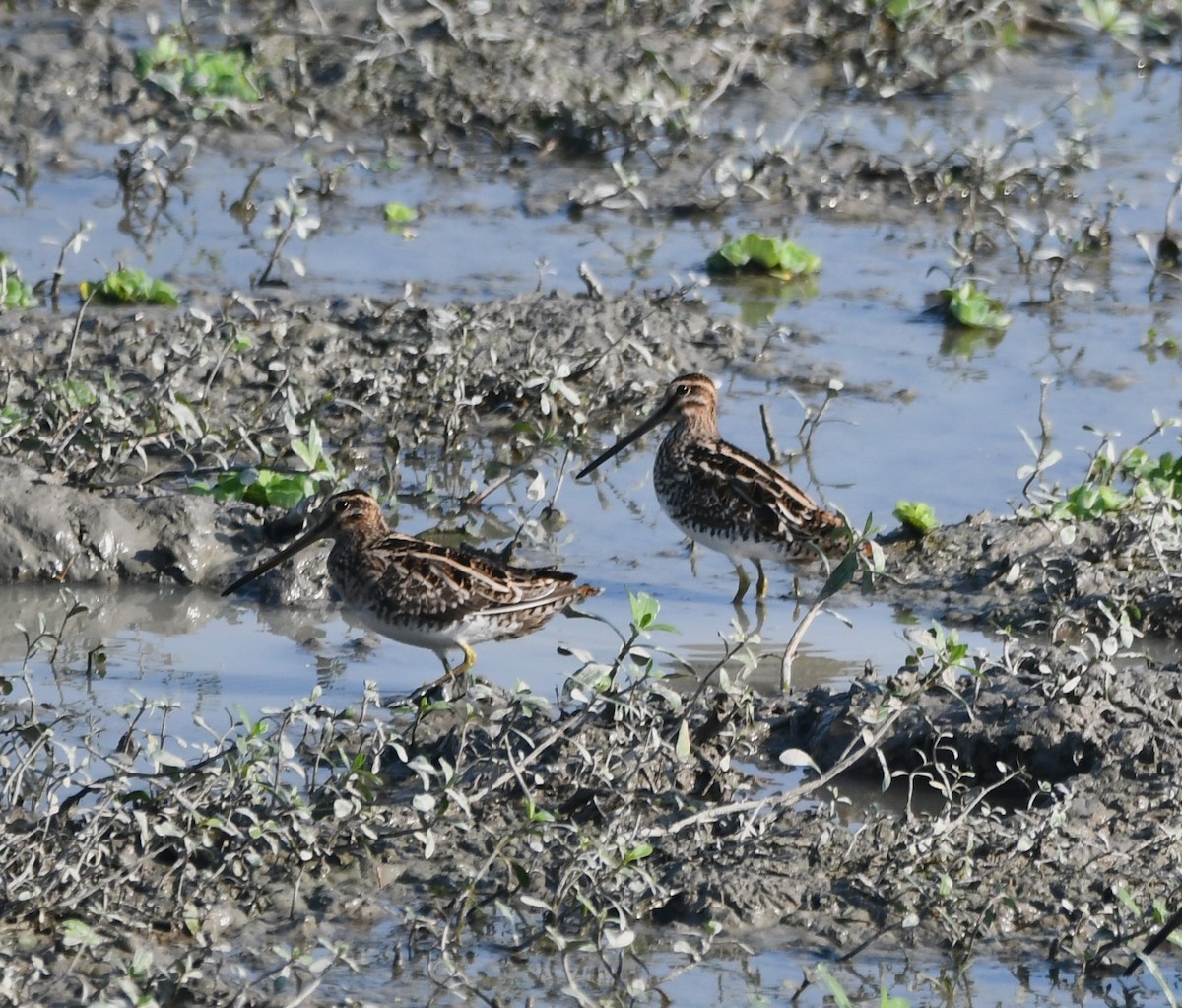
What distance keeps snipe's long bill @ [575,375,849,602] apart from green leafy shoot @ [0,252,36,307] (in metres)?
3.01

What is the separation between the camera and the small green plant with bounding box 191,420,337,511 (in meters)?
7.77

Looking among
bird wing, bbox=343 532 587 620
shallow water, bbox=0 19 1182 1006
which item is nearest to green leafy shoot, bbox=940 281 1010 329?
shallow water, bbox=0 19 1182 1006

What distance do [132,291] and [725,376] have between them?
2608 mm

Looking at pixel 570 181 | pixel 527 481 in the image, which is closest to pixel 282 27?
pixel 570 181

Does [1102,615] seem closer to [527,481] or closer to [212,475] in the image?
[527,481]

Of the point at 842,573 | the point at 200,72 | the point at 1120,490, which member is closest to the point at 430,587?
the point at 842,573

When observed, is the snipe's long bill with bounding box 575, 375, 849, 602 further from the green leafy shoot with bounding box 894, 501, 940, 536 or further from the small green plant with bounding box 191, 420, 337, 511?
the small green plant with bounding box 191, 420, 337, 511

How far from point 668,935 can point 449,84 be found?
28.5 ft

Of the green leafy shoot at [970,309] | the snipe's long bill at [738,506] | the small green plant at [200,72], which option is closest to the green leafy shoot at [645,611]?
the snipe's long bill at [738,506]

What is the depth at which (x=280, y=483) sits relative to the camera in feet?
25.5

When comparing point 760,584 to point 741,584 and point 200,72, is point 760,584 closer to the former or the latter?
point 741,584

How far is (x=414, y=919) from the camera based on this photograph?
4848 mm

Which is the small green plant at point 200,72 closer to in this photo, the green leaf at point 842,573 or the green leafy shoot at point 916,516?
the green leafy shoot at point 916,516

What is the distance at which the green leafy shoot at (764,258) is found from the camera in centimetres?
1095
